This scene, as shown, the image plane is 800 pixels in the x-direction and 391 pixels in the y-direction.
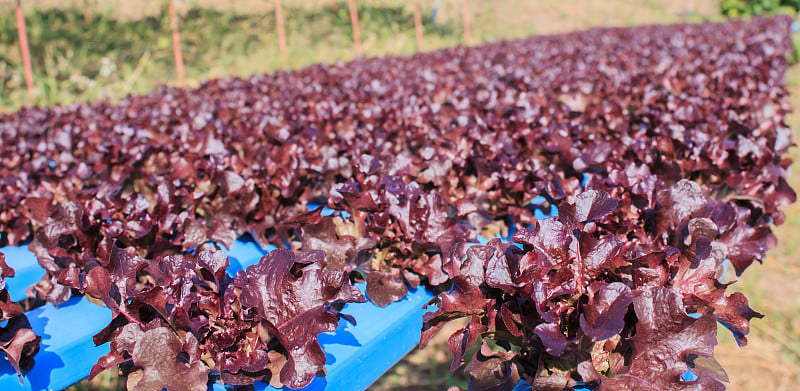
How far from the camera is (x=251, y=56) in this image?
11648 mm

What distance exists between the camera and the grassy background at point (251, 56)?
3.51m

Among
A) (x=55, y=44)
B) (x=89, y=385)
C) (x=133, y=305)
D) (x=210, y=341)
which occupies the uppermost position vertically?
(x=55, y=44)

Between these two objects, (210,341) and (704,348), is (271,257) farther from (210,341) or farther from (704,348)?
(704,348)

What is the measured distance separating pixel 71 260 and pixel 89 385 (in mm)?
1396

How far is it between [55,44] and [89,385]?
919cm

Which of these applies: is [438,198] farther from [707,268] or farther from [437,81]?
[437,81]

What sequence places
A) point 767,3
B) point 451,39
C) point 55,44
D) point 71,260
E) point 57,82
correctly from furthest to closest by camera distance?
point 767,3, point 451,39, point 55,44, point 57,82, point 71,260

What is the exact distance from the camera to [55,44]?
1027 centimetres

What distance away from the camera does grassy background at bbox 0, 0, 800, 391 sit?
3512mm

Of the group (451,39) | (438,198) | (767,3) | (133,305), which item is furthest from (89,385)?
(767,3)

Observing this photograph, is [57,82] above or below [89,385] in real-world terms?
above

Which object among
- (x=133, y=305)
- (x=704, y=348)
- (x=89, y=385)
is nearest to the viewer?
(x=704, y=348)

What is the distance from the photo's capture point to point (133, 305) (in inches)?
59.2

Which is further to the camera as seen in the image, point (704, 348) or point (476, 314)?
point (476, 314)
